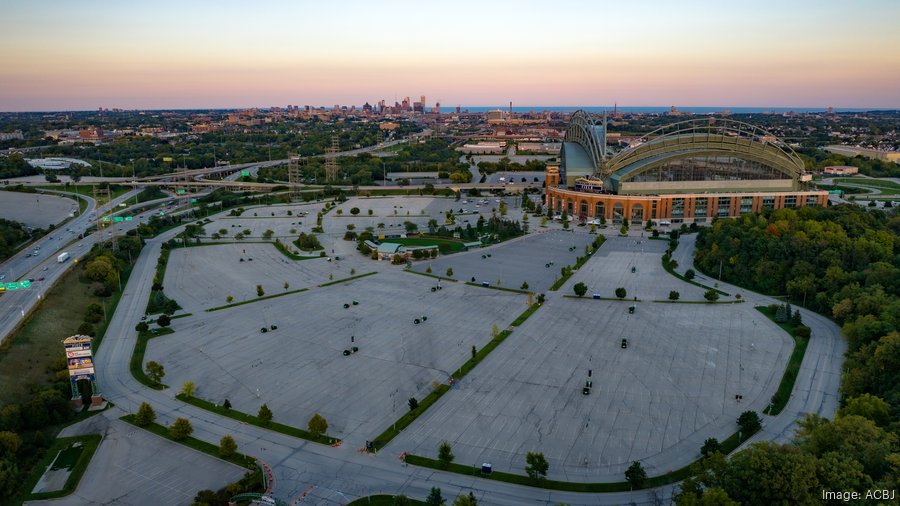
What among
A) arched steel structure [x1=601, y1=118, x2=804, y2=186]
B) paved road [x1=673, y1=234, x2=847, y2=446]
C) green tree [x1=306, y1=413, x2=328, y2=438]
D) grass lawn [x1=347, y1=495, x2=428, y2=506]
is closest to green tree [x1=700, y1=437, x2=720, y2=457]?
paved road [x1=673, y1=234, x2=847, y2=446]

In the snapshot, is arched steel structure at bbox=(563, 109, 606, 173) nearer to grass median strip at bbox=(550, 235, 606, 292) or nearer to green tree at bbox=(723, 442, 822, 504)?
grass median strip at bbox=(550, 235, 606, 292)

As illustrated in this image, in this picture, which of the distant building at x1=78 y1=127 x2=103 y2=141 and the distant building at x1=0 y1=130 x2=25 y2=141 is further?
the distant building at x1=0 y1=130 x2=25 y2=141

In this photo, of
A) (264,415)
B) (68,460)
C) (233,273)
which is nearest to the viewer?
(68,460)

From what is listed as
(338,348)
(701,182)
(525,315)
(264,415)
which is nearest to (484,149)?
(701,182)

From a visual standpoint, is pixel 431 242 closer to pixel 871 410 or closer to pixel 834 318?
pixel 834 318

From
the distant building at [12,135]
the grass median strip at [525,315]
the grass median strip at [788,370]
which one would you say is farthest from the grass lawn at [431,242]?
the distant building at [12,135]

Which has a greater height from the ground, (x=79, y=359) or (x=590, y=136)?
(x=590, y=136)

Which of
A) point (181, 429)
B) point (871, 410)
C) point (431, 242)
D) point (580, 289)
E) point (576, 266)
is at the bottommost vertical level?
point (181, 429)
